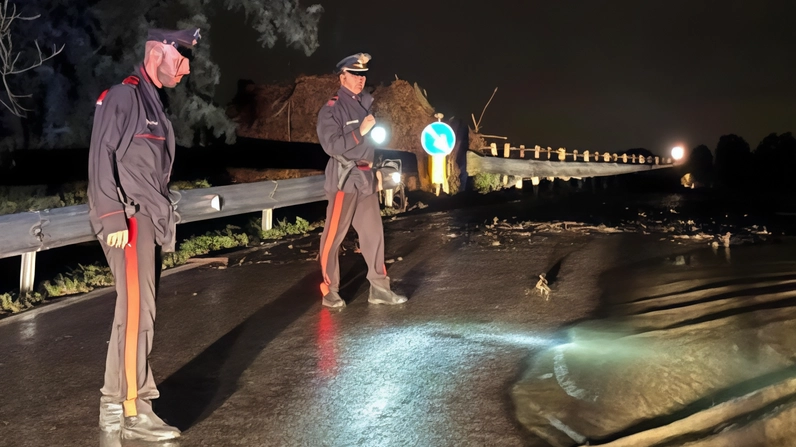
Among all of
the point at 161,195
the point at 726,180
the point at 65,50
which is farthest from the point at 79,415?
the point at 726,180

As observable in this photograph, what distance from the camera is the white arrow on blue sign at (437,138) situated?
16047mm

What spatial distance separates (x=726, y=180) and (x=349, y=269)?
24.8 metres

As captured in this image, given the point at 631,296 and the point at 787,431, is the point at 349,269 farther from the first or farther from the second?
the point at 787,431

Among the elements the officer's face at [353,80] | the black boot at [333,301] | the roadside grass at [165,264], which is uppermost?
the officer's face at [353,80]

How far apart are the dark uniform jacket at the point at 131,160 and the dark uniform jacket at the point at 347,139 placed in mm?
2285

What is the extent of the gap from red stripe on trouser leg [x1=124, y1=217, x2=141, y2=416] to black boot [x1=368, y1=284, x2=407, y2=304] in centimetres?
301

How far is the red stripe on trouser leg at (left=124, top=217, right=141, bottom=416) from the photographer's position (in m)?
3.61

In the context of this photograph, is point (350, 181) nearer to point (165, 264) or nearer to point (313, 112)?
point (165, 264)

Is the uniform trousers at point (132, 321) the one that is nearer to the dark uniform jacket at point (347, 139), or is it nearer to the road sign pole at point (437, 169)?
the dark uniform jacket at point (347, 139)

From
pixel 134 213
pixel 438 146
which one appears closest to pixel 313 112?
pixel 438 146

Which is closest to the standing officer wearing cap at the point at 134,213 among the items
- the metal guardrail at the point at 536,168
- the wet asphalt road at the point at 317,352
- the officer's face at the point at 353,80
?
the wet asphalt road at the point at 317,352

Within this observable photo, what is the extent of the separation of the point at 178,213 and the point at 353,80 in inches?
93.0

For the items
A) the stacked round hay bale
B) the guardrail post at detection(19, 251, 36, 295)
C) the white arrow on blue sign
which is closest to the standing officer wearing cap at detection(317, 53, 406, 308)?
the guardrail post at detection(19, 251, 36, 295)

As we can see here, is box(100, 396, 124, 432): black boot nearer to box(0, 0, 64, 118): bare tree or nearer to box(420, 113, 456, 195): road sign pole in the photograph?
box(0, 0, 64, 118): bare tree
